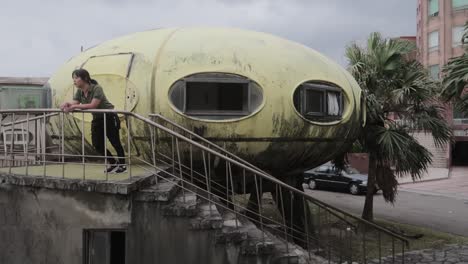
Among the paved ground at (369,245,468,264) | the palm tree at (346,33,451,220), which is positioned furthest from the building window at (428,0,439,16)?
the paved ground at (369,245,468,264)

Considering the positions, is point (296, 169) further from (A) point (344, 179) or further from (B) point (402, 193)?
(B) point (402, 193)

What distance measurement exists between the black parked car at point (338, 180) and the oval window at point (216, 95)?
50.6 ft

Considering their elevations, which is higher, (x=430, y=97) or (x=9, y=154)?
(x=430, y=97)

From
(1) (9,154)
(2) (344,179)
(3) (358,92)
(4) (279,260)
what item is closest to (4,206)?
(1) (9,154)

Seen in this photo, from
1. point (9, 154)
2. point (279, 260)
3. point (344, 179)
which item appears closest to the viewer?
point (279, 260)

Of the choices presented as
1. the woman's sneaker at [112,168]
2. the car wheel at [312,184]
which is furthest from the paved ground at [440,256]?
the car wheel at [312,184]

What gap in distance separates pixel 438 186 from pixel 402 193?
3.90 metres

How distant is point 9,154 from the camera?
26.9 feet

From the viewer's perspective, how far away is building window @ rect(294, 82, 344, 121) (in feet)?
29.7

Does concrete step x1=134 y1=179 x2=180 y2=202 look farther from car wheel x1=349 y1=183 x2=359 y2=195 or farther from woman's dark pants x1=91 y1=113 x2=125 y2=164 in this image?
car wheel x1=349 y1=183 x2=359 y2=195

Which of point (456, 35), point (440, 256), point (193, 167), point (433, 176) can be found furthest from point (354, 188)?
point (456, 35)

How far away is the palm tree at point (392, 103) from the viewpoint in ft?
44.0

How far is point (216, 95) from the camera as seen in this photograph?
8766mm

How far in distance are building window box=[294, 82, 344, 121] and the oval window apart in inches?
32.8
